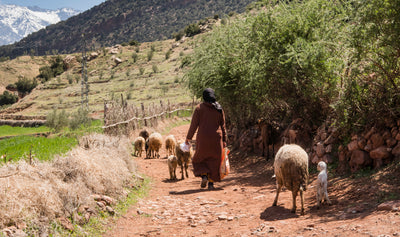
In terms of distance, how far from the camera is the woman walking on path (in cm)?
777

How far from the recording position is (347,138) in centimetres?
723

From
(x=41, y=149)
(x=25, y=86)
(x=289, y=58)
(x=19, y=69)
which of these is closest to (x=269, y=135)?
(x=289, y=58)

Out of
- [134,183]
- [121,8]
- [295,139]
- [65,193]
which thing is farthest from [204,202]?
[121,8]

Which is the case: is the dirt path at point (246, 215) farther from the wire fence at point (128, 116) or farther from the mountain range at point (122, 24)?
the mountain range at point (122, 24)

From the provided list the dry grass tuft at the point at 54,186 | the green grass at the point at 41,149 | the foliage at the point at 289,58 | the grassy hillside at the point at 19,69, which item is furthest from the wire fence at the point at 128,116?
the grassy hillside at the point at 19,69

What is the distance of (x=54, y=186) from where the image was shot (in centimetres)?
498

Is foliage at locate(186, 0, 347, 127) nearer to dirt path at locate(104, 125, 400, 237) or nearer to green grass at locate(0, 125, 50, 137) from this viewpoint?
dirt path at locate(104, 125, 400, 237)

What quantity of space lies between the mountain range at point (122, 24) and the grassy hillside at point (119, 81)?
52.6 ft

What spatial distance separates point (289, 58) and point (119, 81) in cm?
4409

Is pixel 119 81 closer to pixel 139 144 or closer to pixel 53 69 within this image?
pixel 53 69

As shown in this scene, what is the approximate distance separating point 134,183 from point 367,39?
18.5ft

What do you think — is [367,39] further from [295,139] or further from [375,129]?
[295,139]

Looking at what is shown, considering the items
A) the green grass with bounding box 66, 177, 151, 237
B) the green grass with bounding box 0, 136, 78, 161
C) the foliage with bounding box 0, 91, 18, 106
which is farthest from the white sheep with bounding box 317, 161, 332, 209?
the foliage with bounding box 0, 91, 18, 106

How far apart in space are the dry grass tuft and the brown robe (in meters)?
1.83
